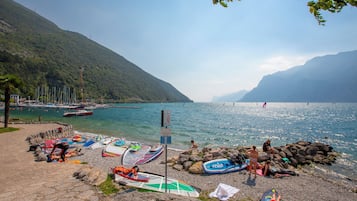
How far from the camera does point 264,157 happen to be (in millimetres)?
13875

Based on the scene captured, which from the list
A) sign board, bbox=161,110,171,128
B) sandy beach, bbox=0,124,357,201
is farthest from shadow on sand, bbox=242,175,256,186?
sign board, bbox=161,110,171,128

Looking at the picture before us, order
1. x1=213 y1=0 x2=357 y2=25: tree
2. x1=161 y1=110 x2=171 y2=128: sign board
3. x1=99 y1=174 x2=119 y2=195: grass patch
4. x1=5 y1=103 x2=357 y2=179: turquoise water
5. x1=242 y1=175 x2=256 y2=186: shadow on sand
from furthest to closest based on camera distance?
1. x1=5 y1=103 x2=357 y2=179: turquoise water
2. x1=242 y1=175 x2=256 y2=186: shadow on sand
3. x1=161 y1=110 x2=171 y2=128: sign board
4. x1=99 y1=174 x2=119 y2=195: grass patch
5. x1=213 y1=0 x2=357 y2=25: tree

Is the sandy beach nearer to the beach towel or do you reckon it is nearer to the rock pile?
the beach towel

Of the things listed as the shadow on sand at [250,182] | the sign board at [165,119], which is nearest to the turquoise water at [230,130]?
the shadow on sand at [250,182]

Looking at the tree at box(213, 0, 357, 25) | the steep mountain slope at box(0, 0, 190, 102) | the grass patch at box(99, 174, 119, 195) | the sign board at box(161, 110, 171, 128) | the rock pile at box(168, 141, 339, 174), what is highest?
the steep mountain slope at box(0, 0, 190, 102)

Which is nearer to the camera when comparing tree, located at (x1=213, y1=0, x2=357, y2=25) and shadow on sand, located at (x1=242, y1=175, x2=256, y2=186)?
tree, located at (x1=213, y1=0, x2=357, y2=25)

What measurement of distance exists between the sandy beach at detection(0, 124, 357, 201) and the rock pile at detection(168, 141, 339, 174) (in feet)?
2.93

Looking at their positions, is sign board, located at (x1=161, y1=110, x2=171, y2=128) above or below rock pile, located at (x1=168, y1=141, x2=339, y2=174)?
above

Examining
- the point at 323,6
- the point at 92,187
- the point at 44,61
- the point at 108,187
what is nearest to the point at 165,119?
the point at 108,187

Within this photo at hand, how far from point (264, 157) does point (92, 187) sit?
1230 centimetres

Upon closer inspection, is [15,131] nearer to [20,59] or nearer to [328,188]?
[328,188]

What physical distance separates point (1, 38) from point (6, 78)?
15286 cm

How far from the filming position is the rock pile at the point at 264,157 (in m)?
12.6

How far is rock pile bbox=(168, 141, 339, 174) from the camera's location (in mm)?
12561
